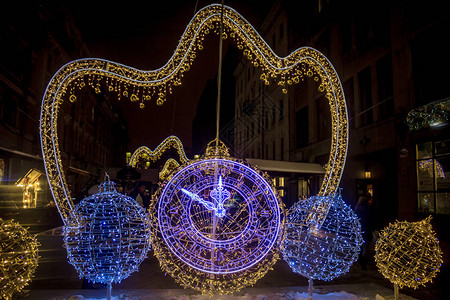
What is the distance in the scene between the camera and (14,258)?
12.8 ft

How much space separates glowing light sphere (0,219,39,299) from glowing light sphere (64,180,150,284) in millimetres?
646

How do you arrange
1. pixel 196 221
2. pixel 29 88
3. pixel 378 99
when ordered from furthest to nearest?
1. pixel 29 88
2. pixel 378 99
3. pixel 196 221

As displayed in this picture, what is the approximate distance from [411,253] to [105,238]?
4128 mm

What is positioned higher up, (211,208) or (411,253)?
(211,208)

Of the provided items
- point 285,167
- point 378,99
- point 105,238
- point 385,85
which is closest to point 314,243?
point 105,238

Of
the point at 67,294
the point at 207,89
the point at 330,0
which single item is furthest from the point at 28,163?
the point at 207,89

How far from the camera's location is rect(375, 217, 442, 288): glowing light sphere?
Result: 169 inches

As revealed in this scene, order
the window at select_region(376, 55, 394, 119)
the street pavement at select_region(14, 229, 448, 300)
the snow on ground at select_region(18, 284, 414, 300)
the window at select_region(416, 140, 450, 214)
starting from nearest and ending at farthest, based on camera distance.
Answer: the snow on ground at select_region(18, 284, 414, 300)
the street pavement at select_region(14, 229, 448, 300)
the window at select_region(416, 140, 450, 214)
the window at select_region(376, 55, 394, 119)

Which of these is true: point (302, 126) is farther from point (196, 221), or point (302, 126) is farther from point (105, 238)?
point (105, 238)

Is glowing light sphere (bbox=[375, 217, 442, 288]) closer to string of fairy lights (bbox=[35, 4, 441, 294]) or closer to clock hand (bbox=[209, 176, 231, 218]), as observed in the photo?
string of fairy lights (bbox=[35, 4, 441, 294])

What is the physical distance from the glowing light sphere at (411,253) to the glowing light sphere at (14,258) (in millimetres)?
4920

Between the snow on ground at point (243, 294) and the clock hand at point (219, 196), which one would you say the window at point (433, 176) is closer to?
the snow on ground at point (243, 294)

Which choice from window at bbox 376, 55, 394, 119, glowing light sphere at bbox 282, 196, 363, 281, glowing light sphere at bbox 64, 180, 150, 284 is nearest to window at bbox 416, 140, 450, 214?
window at bbox 376, 55, 394, 119

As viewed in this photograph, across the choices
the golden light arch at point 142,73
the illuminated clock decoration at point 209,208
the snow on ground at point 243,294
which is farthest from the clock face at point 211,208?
the golden light arch at point 142,73
